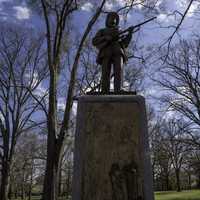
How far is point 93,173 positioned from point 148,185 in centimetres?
103

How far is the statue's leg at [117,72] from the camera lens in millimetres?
6223

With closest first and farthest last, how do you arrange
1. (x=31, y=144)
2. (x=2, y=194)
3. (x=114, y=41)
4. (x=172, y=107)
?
1. (x=114, y=41)
2. (x=2, y=194)
3. (x=172, y=107)
4. (x=31, y=144)

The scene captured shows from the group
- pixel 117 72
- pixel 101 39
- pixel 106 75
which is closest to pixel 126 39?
pixel 101 39

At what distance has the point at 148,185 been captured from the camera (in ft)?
16.8

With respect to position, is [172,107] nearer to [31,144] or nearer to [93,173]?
[93,173]

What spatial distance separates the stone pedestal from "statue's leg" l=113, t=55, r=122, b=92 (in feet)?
1.65

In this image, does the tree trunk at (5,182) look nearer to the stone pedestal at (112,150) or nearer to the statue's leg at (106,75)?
the statue's leg at (106,75)

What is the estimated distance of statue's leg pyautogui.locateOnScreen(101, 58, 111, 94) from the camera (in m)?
6.23

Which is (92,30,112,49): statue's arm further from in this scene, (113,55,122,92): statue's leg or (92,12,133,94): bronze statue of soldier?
(113,55,122,92): statue's leg

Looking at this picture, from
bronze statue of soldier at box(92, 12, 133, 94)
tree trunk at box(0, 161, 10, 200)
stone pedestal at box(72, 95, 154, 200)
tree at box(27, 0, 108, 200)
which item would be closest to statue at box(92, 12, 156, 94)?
Answer: bronze statue of soldier at box(92, 12, 133, 94)

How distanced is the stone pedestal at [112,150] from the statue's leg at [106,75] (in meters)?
0.48

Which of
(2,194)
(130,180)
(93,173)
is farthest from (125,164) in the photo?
(2,194)

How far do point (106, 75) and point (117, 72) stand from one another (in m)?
0.27

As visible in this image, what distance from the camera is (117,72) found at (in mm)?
6316
